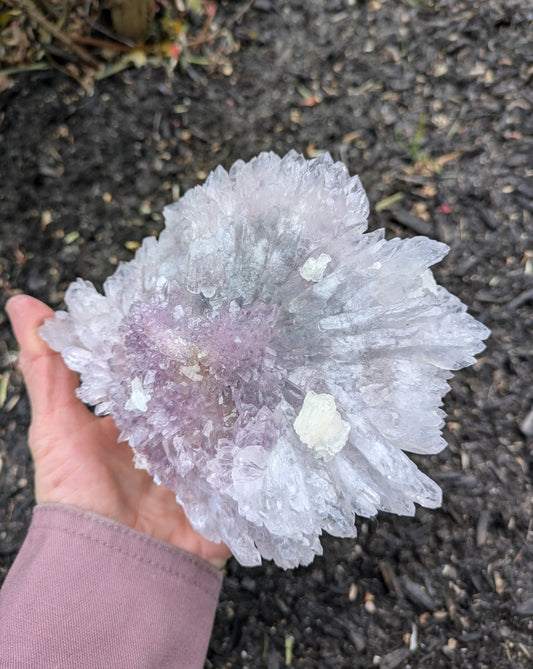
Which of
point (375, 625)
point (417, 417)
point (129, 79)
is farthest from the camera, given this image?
point (129, 79)

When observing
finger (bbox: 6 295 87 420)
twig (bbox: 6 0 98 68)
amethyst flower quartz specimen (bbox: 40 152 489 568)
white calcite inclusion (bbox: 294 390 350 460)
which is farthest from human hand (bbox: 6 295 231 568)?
twig (bbox: 6 0 98 68)

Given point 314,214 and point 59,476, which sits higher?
point 314,214

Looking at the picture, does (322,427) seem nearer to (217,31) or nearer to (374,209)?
(374,209)

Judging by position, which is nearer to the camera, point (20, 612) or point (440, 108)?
point (20, 612)

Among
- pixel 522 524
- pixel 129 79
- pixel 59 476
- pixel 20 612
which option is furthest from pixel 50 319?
pixel 522 524

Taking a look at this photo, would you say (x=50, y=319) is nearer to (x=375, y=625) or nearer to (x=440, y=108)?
(x=375, y=625)

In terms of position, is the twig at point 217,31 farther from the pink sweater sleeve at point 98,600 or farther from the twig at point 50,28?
the pink sweater sleeve at point 98,600
